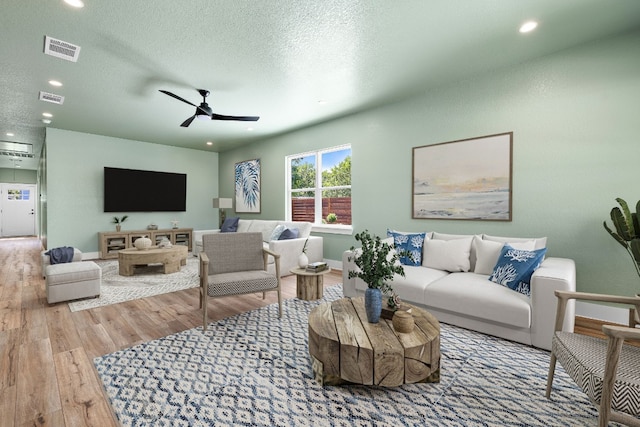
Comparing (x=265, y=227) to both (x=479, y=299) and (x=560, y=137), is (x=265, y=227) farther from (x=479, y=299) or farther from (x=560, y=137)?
(x=560, y=137)

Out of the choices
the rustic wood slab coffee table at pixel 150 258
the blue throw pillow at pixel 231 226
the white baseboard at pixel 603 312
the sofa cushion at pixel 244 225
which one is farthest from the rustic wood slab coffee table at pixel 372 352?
the blue throw pillow at pixel 231 226

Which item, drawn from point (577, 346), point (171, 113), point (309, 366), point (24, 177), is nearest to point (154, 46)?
point (171, 113)

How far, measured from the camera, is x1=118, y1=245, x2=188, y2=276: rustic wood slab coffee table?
4.56 meters

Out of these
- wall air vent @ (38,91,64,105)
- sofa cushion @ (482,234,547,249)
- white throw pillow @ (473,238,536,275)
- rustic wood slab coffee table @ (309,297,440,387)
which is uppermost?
wall air vent @ (38,91,64,105)

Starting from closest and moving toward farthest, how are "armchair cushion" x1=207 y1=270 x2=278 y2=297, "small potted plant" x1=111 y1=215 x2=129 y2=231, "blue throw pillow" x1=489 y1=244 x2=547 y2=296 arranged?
"blue throw pillow" x1=489 y1=244 x2=547 y2=296 → "armchair cushion" x1=207 y1=270 x2=278 y2=297 → "small potted plant" x1=111 y1=215 x2=129 y2=231

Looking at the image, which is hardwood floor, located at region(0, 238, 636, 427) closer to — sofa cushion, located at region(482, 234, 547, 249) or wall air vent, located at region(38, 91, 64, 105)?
sofa cushion, located at region(482, 234, 547, 249)

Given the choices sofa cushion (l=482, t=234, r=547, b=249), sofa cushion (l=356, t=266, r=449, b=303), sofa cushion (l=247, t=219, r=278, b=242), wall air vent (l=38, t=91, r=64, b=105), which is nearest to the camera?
sofa cushion (l=356, t=266, r=449, b=303)

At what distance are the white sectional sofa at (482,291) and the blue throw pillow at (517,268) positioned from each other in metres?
0.05

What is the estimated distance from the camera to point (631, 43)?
2.72 metres

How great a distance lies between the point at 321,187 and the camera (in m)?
5.71

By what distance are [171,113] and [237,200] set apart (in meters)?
3.04

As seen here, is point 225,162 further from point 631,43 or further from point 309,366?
point 631,43

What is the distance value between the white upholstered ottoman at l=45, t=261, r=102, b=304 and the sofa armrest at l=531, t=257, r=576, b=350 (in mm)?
4541

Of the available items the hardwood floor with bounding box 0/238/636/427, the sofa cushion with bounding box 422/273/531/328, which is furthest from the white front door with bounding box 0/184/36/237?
the sofa cushion with bounding box 422/273/531/328
